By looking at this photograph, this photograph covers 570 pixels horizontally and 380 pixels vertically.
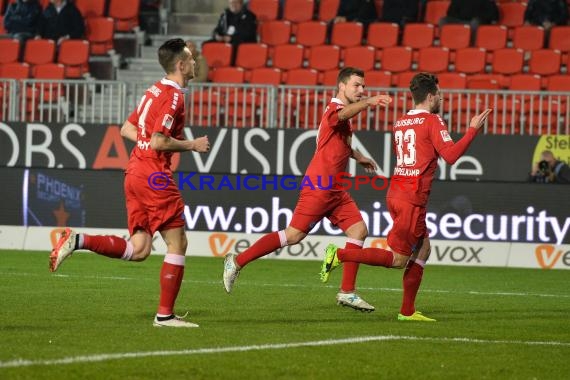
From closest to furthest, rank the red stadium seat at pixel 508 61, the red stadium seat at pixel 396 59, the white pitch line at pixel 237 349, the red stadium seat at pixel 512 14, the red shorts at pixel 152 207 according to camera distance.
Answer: the white pitch line at pixel 237 349 → the red shorts at pixel 152 207 → the red stadium seat at pixel 508 61 → the red stadium seat at pixel 396 59 → the red stadium seat at pixel 512 14

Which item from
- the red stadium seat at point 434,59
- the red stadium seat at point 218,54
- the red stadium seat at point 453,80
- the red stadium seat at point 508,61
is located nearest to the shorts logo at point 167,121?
the red stadium seat at point 453,80

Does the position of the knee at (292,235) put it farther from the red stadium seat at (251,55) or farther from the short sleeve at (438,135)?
the red stadium seat at (251,55)

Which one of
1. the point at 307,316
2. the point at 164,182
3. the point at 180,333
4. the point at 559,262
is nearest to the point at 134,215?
the point at 164,182

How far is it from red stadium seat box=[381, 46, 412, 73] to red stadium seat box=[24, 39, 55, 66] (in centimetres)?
640

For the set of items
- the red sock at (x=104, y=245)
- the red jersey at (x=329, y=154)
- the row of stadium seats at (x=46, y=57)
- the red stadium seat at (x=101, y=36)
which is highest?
the red stadium seat at (x=101, y=36)

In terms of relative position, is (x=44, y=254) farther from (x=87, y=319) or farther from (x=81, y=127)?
(x=87, y=319)

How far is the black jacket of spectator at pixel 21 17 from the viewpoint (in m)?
24.6

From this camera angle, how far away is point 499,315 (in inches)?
428

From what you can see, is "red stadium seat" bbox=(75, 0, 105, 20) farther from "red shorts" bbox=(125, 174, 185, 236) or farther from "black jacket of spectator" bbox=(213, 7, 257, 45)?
"red shorts" bbox=(125, 174, 185, 236)

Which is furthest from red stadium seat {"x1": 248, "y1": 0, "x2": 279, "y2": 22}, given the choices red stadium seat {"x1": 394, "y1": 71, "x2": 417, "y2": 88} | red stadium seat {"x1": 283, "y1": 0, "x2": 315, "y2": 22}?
red stadium seat {"x1": 394, "y1": 71, "x2": 417, "y2": 88}

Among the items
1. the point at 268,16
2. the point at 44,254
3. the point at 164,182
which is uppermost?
the point at 268,16

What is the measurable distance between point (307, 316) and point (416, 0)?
14.3 meters

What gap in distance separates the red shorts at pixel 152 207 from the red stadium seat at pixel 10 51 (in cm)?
1514

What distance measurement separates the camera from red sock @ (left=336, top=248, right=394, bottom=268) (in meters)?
10.2
